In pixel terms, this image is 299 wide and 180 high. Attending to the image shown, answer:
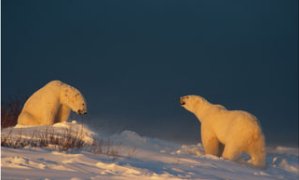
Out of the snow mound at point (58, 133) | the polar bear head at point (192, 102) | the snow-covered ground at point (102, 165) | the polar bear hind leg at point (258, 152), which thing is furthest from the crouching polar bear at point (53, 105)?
the polar bear hind leg at point (258, 152)

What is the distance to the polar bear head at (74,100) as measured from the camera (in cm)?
1546

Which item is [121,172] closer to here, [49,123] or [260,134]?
[260,134]

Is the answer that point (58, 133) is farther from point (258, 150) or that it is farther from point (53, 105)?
point (258, 150)

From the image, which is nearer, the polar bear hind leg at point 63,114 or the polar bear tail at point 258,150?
the polar bear tail at point 258,150

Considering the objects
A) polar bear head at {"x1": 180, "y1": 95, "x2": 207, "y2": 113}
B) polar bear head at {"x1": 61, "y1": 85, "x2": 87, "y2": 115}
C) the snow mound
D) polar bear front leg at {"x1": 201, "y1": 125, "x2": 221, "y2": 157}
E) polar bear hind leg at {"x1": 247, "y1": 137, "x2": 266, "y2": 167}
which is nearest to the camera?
the snow mound

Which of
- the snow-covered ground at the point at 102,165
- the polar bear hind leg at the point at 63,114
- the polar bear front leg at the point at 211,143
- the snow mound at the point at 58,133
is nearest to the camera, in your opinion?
the snow-covered ground at the point at 102,165

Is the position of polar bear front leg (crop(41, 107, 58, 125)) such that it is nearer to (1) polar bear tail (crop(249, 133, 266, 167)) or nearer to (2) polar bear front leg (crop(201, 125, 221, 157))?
(2) polar bear front leg (crop(201, 125, 221, 157))

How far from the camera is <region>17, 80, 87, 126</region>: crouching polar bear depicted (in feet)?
51.0

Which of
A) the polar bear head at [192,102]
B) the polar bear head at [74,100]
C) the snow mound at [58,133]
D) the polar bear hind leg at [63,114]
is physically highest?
the polar bear head at [192,102]

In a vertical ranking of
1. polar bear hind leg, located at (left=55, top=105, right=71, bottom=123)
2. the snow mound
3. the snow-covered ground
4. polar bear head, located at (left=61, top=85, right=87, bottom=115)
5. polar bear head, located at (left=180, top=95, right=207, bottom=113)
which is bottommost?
the snow-covered ground

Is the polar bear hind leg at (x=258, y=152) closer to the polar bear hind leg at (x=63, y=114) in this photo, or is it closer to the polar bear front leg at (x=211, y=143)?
the polar bear front leg at (x=211, y=143)

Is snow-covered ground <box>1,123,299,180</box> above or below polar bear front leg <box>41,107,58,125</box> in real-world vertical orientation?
below

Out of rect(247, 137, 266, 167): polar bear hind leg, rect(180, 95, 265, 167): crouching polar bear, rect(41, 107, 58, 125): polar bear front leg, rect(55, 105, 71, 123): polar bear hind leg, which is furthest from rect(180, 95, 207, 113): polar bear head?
rect(41, 107, 58, 125): polar bear front leg

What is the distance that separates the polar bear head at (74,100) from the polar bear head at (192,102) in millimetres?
2717
